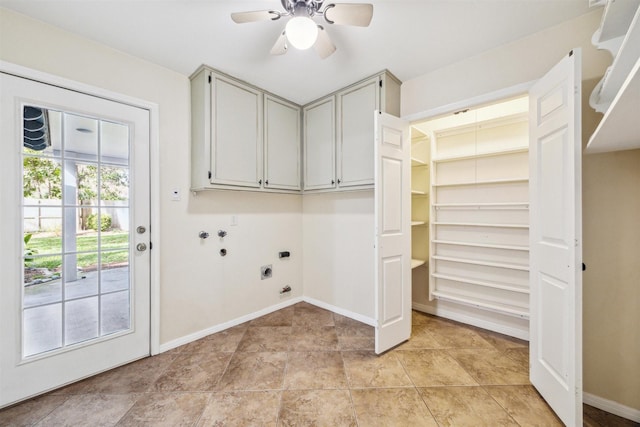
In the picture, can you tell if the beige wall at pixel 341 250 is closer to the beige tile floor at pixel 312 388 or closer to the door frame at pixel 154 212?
the beige tile floor at pixel 312 388

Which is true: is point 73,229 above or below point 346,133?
below

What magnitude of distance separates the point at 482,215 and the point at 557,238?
4.07 feet

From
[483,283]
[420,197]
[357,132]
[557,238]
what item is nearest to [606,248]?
[557,238]

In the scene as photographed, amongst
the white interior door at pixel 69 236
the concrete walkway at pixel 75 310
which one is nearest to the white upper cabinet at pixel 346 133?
the white interior door at pixel 69 236

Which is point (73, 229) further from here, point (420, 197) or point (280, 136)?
point (420, 197)

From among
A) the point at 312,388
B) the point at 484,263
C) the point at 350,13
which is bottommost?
the point at 312,388

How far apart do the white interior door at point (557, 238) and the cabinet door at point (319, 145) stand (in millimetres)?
1632

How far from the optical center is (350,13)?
1346 mm

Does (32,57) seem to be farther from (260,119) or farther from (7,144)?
Result: (260,119)

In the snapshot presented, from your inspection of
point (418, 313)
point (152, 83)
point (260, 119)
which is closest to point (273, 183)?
point (260, 119)

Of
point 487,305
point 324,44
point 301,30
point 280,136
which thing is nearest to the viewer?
point 301,30

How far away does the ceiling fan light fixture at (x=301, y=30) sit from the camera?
1.33 metres

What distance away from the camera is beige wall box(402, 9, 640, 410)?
1.44m

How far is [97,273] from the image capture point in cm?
185
